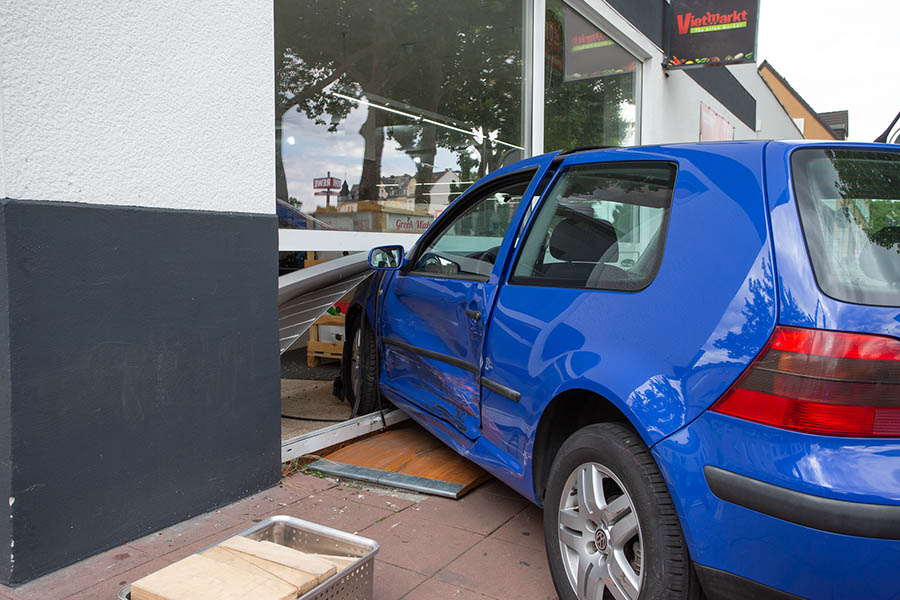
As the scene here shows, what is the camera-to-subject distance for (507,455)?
2.93 meters

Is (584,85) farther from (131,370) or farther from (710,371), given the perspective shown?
(710,371)

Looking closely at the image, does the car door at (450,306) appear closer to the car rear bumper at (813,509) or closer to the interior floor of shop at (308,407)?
the interior floor of shop at (308,407)

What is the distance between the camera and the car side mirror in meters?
4.06

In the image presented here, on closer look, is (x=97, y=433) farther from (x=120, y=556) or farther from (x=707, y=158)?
(x=707, y=158)

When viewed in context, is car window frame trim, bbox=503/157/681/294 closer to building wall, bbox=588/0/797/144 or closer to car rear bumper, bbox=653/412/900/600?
car rear bumper, bbox=653/412/900/600

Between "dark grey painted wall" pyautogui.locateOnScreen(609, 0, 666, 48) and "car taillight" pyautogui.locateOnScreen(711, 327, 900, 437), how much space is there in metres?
7.61

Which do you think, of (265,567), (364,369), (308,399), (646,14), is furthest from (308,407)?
(646,14)

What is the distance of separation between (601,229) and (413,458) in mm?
2037

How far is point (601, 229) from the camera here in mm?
2701

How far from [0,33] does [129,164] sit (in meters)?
0.64

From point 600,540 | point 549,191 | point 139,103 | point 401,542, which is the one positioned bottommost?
point 401,542

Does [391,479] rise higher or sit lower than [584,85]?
lower

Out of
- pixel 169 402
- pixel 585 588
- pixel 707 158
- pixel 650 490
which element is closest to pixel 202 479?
pixel 169 402

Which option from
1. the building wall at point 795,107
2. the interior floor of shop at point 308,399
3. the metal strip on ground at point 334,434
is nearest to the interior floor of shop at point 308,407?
the interior floor of shop at point 308,399
